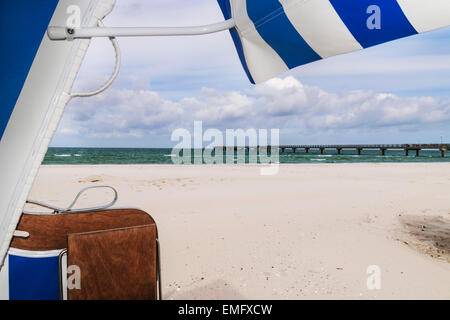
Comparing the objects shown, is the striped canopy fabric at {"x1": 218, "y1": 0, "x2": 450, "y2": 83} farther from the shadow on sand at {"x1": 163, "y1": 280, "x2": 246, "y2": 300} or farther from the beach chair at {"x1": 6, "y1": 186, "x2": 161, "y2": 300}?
the shadow on sand at {"x1": 163, "y1": 280, "x2": 246, "y2": 300}

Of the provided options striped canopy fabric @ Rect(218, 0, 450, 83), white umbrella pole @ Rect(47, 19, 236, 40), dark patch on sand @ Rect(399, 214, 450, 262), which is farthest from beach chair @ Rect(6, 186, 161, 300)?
dark patch on sand @ Rect(399, 214, 450, 262)

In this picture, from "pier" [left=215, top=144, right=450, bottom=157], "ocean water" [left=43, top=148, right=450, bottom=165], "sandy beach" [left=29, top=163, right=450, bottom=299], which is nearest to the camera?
"sandy beach" [left=29, top=163, right=450, bottom=299]

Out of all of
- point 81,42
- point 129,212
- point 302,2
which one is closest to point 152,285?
point 129,212

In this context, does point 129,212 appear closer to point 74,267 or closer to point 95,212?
point 95,212

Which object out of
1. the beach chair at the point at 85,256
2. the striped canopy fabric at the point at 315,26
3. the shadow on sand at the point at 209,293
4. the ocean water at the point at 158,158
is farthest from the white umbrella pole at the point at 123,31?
the ocean water at the point at 158,158

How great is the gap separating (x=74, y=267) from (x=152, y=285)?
0.45 m

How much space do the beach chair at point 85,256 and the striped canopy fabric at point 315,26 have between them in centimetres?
114

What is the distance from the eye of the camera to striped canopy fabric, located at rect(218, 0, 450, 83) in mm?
1106

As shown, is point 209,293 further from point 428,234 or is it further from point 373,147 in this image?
point 373,147

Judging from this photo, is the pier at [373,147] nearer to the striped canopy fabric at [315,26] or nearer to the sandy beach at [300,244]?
the sandy beach at [300,244]

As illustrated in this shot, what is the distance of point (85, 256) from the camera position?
5.13 ft

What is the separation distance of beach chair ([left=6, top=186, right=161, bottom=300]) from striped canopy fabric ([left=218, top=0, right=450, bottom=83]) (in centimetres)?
114

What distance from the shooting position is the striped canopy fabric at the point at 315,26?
3.63 feet

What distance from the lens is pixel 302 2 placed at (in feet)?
4.07
